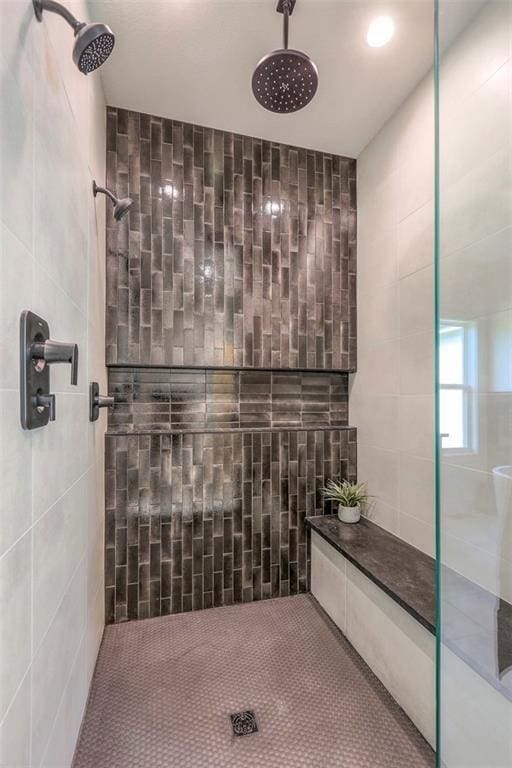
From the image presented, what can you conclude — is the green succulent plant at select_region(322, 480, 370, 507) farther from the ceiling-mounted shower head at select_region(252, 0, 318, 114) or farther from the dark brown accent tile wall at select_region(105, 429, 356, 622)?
the ceiling-mounted shower head at select_region(252, 0, 318, 114)

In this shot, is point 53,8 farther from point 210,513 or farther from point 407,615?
point 407,615

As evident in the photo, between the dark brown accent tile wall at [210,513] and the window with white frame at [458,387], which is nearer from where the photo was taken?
the window with white frame at [458,387]

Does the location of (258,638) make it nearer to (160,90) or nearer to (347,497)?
(347,497)

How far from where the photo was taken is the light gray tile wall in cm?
67

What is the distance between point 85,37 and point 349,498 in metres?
2.16

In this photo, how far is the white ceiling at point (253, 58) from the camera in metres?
1.35

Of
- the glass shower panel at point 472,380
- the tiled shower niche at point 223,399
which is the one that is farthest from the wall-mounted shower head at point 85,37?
the tiled shower niche at point 223,399

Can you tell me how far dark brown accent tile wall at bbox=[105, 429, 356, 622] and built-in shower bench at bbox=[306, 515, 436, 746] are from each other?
9.0 inches

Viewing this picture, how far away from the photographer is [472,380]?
3.40ft

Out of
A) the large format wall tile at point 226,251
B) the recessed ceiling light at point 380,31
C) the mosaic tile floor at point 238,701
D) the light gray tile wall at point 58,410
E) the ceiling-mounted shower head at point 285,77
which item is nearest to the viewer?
the light gray tile wall at point 58,410

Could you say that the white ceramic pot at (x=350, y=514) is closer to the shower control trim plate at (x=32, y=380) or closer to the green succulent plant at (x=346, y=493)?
the green succulent plant at (x=346, y=493)

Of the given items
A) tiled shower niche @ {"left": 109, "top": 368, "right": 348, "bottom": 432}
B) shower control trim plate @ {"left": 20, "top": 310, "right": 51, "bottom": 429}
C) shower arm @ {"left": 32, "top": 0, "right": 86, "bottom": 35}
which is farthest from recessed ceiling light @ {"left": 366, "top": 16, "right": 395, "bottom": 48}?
shower control trim plate @ {"left": 20, "top": 310, "right": 51, "bottom": 429}

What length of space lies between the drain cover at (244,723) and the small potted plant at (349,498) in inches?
39.9

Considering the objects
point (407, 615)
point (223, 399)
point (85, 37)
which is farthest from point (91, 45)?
point (407, 615)
